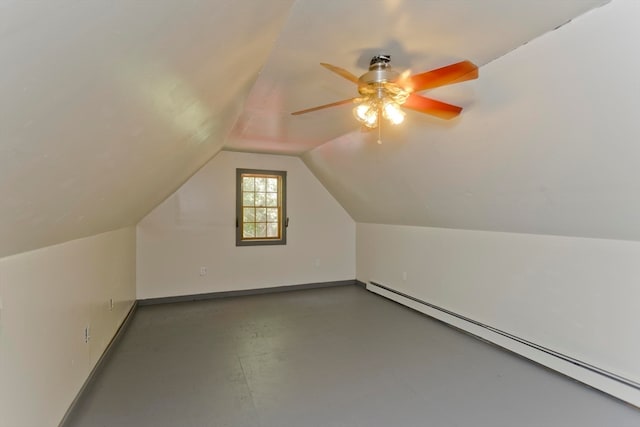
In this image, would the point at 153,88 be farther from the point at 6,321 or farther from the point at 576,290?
the point at 576,290

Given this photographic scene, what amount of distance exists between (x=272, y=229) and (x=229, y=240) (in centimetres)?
74

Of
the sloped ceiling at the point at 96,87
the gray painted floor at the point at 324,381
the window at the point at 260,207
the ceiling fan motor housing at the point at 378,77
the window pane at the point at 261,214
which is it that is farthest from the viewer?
the window pane at the point at 261,214

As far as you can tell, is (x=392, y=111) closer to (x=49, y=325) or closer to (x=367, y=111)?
(x=367, y=111)

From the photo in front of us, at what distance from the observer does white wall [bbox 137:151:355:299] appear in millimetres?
4426

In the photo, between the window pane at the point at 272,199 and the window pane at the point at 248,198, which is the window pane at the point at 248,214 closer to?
the window pane at the point at 248,198

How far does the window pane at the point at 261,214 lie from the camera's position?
5082 mm

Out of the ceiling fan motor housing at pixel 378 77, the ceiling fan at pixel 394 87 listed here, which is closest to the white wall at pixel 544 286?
the ceiling fan at pixel 394 87

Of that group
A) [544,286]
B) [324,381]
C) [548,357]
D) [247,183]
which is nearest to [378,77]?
[324,381]

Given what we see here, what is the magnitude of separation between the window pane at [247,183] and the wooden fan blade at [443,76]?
3.68 meters

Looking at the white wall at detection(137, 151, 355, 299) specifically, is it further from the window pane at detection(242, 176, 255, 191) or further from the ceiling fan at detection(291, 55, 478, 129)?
the ceiling fan at detection(291, 55, 478, 129)

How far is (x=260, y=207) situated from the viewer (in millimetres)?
5098

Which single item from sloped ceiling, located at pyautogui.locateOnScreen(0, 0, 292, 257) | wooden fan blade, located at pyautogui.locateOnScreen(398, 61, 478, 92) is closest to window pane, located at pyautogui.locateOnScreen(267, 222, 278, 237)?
sloped ceiling, located at pyautogui.locateOnScreen(0, 0, 292, 257)

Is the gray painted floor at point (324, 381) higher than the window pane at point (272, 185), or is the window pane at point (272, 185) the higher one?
the window pane at point (272, 185)

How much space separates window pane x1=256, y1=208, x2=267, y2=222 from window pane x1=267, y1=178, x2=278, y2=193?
356mm
